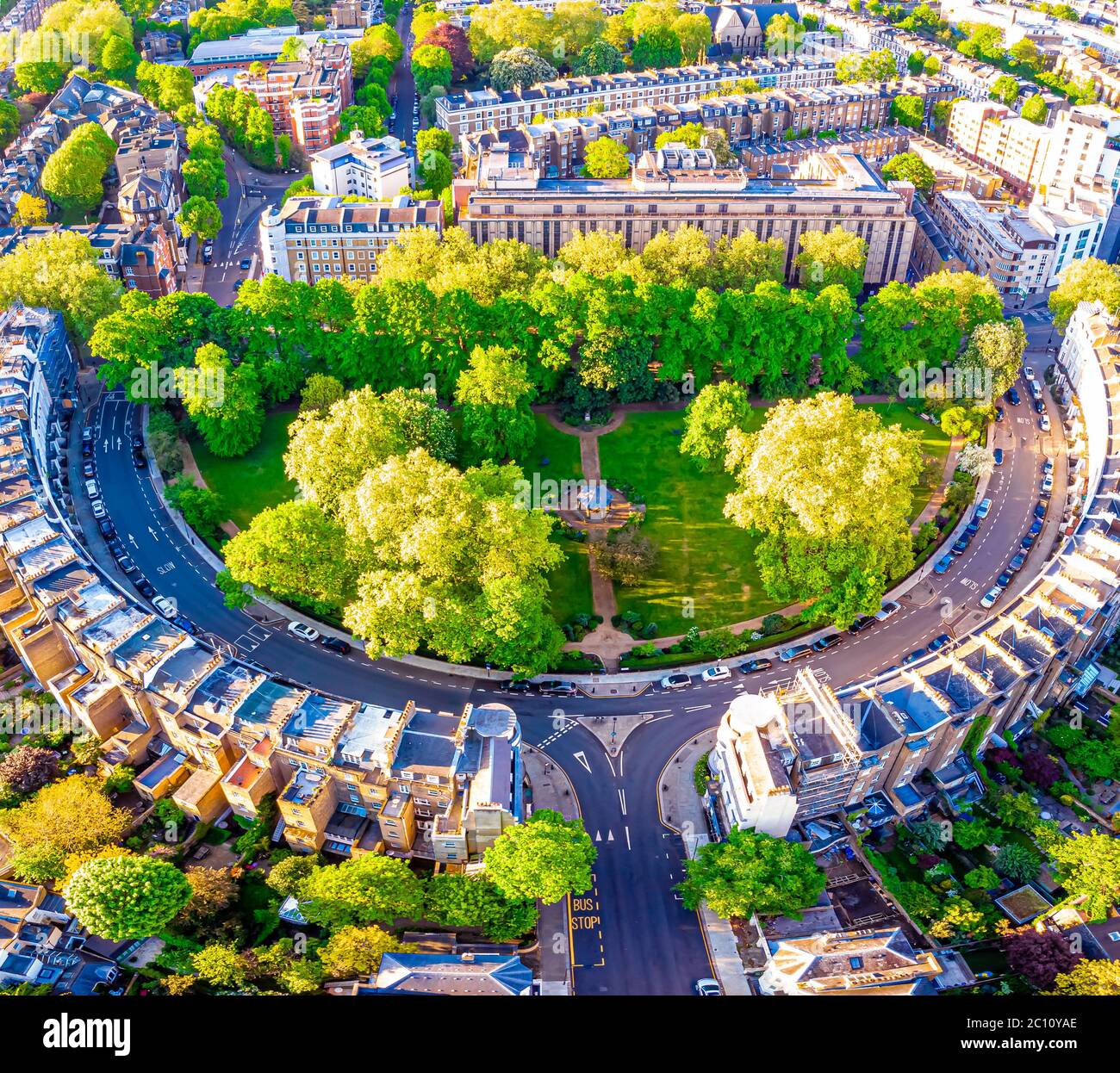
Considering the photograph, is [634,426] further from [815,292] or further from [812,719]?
[812,719]

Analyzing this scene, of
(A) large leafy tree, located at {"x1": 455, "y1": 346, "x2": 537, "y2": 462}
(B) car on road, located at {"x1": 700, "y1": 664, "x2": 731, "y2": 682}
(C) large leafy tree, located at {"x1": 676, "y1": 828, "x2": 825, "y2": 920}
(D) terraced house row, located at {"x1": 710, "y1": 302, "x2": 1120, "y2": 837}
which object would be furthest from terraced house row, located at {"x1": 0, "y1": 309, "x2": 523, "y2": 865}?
(A) large leafy tree, located at {"x1": 455, "y1": 346, "x2": 537, "y2": 462}

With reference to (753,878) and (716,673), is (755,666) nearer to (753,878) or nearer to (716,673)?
(716,673)

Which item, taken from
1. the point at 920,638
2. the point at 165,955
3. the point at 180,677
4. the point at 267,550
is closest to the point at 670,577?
the point at 920,638

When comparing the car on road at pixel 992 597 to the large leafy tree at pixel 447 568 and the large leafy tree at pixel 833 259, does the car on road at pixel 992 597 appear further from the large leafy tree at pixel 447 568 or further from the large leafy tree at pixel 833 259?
the large leafy tree at pixel 833 259

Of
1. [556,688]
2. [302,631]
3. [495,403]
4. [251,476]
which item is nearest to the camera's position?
[556,688]

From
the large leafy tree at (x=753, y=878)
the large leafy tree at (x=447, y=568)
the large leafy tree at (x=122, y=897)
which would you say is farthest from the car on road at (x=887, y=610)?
the large leafy tree at (x=122, y=897)

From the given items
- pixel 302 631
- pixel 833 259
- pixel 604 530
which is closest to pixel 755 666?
pixel 604 530

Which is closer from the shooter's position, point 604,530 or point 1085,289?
point 604,530

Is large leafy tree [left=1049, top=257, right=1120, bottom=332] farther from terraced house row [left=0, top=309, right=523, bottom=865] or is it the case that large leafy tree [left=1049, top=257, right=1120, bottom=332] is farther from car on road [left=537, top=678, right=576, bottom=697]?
terraced house row [left=0, top=309, right=523, bottom=865]
